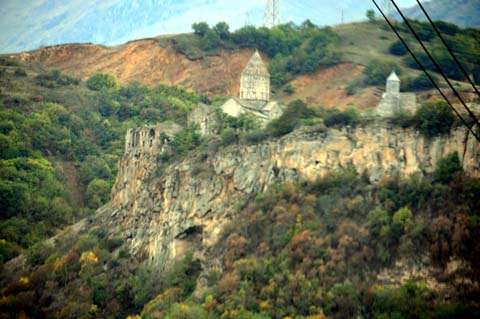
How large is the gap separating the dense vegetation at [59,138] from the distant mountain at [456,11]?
4230 centimetres

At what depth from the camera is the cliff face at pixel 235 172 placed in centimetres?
5297

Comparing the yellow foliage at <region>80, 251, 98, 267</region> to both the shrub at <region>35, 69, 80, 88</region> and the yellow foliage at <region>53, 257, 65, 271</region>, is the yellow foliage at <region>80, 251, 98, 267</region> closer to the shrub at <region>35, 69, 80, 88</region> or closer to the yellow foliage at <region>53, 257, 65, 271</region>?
→ the yellow foliage at <region>53, 257, 65, 271</region>

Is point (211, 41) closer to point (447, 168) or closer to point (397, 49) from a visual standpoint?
point (397, 49)

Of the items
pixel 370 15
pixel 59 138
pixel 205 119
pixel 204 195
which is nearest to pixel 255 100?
pixel 205 119

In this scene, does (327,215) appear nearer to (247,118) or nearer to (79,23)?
(247,118)

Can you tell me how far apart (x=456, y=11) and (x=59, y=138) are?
5737 cm

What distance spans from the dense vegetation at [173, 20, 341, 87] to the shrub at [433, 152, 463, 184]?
38326 mm

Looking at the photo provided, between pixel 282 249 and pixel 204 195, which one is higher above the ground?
pixel 204 195

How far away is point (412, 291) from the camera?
45438 mm

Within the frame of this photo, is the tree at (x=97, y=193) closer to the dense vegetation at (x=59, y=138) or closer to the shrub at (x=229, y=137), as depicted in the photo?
the dense vegetation at (x=59, y=138)

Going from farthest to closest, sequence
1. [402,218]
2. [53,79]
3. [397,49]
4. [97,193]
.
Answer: [53,79] → [397,49] → [97,193] → [402,218]

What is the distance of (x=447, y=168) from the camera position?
49.6 m

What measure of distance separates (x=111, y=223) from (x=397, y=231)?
19884 mm

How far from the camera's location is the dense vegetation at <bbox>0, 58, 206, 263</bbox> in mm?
72375
